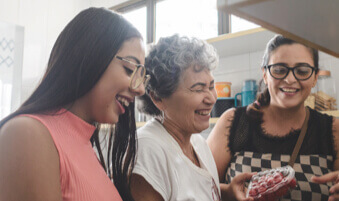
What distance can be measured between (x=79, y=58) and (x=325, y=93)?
68.0 inches

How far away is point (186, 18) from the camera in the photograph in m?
3.18

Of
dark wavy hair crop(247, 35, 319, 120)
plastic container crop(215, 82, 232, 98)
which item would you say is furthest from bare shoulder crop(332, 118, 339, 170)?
plastic container crop(215, 82, 232, 98)

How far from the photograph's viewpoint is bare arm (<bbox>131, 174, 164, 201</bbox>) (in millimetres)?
953

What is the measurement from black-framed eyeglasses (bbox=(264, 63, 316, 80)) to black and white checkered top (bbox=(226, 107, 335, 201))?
0.21 m

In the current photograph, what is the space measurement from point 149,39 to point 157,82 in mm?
2236

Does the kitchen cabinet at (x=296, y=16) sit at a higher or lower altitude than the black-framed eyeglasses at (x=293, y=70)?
lower

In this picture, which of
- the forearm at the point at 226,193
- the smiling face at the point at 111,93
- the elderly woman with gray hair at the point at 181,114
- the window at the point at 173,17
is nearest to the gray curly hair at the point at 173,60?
the elderly woman with gray hair at the point at 181,114

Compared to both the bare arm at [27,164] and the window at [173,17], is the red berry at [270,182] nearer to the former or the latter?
the bare arm at [27,164]

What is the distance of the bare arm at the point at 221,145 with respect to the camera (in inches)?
54.7

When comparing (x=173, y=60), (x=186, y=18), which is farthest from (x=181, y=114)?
(x=186, y=18)

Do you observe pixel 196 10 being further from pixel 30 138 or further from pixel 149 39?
pixel 30 138

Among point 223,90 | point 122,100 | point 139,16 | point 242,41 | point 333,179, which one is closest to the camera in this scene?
point 122,100

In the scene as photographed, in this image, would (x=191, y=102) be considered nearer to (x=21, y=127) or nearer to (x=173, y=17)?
(x=21, y=127)

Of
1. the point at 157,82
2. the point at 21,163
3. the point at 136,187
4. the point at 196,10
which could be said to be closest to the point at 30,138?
the point at 21,163
